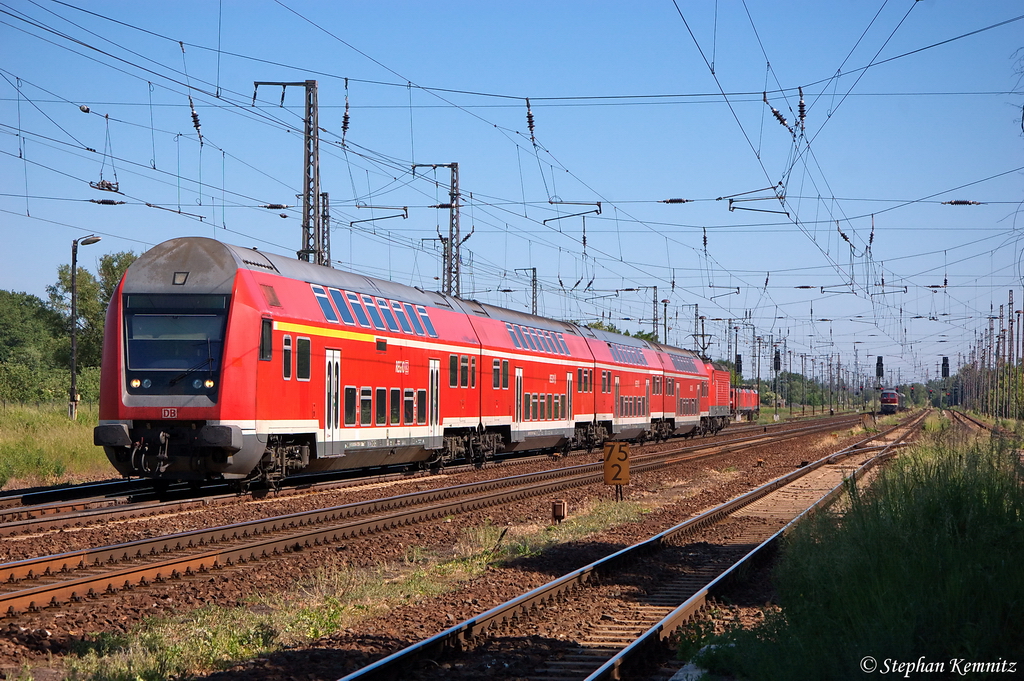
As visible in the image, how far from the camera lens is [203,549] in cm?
1370

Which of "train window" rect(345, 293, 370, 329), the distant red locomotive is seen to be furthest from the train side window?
"train window" rect(345, 293, 370, 329)

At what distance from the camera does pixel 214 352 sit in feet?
58.5

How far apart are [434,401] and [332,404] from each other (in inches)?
199

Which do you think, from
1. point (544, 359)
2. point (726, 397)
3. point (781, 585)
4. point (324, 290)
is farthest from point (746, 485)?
point (726, 397)

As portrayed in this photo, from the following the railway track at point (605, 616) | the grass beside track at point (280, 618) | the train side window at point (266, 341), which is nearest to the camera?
the grass beside track at point (280, 618)

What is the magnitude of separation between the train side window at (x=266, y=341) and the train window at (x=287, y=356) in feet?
1.50

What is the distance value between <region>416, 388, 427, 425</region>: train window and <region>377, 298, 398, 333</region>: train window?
6.33ft

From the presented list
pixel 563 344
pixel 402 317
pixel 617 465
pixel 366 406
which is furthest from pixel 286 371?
pixel 563 344

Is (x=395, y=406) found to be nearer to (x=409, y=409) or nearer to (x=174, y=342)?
(x=409, y=409)

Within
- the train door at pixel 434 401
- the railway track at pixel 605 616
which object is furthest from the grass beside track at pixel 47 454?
the railway track at pixel 605 616

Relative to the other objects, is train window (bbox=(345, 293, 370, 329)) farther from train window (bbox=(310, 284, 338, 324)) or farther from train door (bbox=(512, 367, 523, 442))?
train door (bbox=(512, 367, 523, 442))

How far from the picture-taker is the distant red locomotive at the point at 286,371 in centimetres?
1778

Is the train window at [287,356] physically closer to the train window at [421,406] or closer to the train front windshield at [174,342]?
the train front windshield at [174,342]

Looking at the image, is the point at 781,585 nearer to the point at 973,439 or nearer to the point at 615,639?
the point at 615,639
